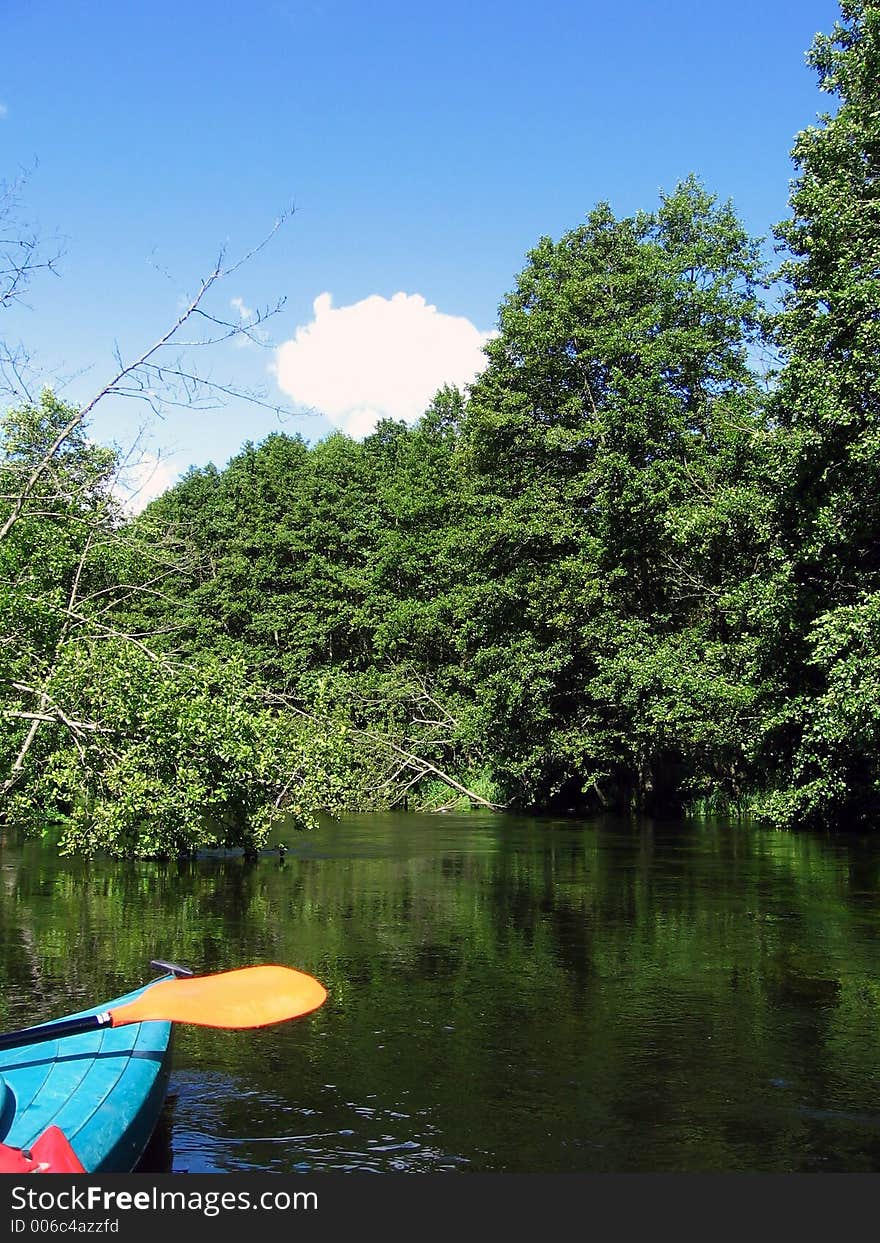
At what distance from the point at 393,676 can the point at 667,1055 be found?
31.0m

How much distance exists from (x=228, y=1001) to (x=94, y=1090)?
0.80 m

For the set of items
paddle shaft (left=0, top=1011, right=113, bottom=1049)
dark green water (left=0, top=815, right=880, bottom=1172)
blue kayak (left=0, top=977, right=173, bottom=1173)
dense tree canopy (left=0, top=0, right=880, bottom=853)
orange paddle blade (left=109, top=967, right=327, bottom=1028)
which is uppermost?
dense tree canopy (left=0, top=0, right=880, bottom=853)

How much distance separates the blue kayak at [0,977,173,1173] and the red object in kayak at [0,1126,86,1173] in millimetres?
479

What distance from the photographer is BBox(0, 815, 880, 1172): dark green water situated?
651cm

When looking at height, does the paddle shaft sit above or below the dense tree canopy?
below

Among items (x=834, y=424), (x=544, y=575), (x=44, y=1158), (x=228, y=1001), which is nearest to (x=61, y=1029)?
(x=228, y=1001)

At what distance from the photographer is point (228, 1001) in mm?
6230

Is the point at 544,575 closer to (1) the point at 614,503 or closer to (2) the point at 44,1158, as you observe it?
(1) the point at 614,503

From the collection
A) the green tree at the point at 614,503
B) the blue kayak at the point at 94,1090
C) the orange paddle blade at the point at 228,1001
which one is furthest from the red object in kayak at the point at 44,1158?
the green tree at the point at 614,503

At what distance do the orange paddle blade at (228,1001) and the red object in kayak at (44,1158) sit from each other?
134 cm

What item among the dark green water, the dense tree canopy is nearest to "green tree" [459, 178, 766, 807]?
the dense tree canopy

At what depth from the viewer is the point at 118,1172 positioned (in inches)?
215

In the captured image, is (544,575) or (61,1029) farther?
(544,575)

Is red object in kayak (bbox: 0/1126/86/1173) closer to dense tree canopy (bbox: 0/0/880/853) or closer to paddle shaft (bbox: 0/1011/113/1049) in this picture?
paddle shaft (bbox: 0/1011/113/1049)
